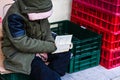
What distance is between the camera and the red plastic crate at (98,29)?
232cm

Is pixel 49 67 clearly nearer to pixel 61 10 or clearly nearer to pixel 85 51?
pixel 85 51

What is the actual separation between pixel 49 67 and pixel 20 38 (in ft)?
1.23

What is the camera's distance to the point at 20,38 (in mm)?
1706

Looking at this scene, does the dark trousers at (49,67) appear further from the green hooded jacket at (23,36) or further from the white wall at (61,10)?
the white wall at (61,10)

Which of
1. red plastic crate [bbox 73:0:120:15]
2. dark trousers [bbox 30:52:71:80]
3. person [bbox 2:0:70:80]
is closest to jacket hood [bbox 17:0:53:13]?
person [bbox 2:0:70:80]

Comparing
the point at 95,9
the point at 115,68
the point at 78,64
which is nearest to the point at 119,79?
the point at 115,68

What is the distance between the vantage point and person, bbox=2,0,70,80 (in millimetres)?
1691

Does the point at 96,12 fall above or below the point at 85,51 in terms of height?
above

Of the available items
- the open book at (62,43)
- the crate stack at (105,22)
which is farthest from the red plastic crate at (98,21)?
the open book at (62,43)

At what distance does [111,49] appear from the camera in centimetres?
234

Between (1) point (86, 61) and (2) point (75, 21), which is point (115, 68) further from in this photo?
(2) point (75, 21)

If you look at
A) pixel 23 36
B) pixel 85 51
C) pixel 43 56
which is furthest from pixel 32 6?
pixel 85 51

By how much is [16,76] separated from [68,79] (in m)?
0.53

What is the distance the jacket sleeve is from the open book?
0.25 metres
